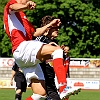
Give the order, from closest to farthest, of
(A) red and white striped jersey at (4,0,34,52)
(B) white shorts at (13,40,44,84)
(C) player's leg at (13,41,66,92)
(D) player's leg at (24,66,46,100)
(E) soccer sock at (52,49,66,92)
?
1. (E) soccer sock at (52,49,66,92)
2. (C) player's leg at (13,41,66,92)
3. (B) white shorts at (13,40,44,84)
4. (A) red and white striped jersey at (4,0,34,52)
5. (D) player's leg at (24,66,46,100)

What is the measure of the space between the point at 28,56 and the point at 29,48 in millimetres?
132

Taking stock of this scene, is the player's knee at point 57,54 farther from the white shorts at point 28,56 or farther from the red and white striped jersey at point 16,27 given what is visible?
the red and white striped jersey at point 16,27

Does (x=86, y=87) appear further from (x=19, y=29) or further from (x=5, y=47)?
(x=5, y=47)

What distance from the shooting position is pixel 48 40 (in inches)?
345

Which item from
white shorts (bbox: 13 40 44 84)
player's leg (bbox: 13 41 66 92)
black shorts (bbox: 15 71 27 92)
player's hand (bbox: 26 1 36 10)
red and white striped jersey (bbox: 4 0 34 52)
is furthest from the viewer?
black shorts (bbox: 15 71 27 92)

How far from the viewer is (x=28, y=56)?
24.4 feet

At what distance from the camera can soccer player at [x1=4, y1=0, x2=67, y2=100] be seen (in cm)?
709

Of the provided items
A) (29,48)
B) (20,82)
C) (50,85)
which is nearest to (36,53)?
(29,48)

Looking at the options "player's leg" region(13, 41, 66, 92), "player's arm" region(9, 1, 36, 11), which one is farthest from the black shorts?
"player's arm" region(9, 1, 36, 11)

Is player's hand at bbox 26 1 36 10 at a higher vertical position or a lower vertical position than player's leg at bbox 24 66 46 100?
higher

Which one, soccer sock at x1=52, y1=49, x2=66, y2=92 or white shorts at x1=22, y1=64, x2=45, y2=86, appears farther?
white shorts at x1=22, y1=64, x2=45, y2=86

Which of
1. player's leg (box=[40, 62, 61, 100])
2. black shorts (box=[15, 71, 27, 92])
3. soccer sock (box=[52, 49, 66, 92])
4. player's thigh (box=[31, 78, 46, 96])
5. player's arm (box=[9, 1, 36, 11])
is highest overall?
player's arm (box=[9, 1, 36, 11])

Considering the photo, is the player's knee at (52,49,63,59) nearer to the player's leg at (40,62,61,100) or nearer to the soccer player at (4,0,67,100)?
the soccer player at (4,0,67,100)

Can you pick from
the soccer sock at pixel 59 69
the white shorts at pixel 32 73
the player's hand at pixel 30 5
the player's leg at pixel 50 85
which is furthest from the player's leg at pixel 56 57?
the player's leg at pixel 50 85
